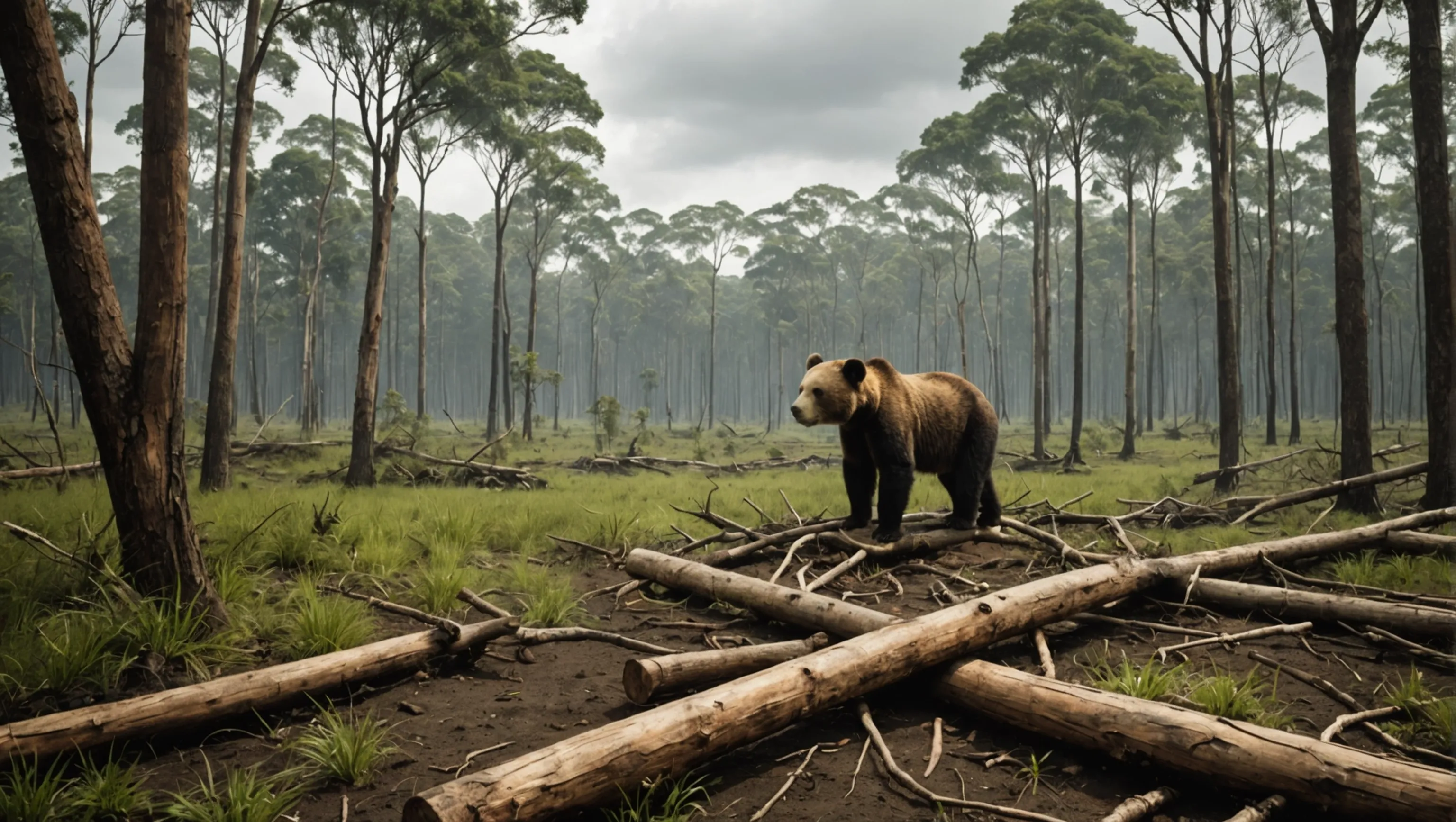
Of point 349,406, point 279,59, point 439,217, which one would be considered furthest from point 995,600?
point 349,406

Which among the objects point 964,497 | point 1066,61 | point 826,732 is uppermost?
point 1066,61

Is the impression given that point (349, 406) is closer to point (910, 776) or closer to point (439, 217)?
point (439, 217)

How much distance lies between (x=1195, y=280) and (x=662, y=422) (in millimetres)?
44284

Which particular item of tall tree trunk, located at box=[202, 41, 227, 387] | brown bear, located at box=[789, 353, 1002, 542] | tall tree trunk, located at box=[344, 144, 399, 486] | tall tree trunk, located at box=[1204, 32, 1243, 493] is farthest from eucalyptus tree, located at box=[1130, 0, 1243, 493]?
tall tree trunk, located at box=[202, 41, 227, 387]

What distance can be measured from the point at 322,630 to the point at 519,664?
1.13m

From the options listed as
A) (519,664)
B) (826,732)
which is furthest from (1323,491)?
(519,664)

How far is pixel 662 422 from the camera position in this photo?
229 ft

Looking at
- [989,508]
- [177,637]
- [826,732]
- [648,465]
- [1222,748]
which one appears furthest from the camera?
[648,465]

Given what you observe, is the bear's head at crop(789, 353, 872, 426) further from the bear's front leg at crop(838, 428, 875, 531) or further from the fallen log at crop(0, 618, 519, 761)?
the fallen log at crop(0, 618, 519, 761)

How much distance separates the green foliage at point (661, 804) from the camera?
2754 mm

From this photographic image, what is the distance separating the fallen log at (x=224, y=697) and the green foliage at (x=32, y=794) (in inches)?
2.8

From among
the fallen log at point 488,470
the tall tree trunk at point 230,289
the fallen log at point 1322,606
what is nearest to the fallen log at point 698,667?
the fallen log at point 1322,606

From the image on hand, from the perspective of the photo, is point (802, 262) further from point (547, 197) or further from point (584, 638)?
point (584, 638)

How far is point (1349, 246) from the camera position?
870cm
